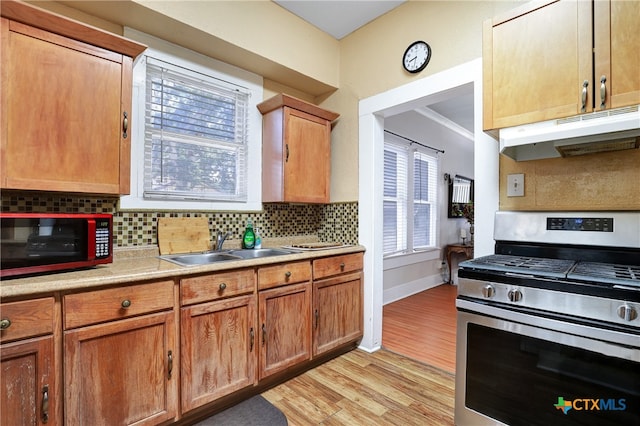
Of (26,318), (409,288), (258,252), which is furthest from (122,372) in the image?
(409,288)

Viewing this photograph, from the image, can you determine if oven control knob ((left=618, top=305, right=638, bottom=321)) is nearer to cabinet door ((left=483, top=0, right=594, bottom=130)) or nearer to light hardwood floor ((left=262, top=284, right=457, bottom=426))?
cabinet door ((left=483, top=0, right=594, bottom=130))

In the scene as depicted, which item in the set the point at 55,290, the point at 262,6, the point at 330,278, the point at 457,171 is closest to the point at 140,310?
the point at 55,290

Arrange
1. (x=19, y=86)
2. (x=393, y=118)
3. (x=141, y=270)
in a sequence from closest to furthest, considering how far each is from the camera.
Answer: (x=19, y=86), (x=141, y=270), (x=393, y=118)

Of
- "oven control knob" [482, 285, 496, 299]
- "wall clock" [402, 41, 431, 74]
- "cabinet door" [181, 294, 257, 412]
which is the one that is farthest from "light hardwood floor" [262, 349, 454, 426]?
"wall clock" [402, 41, 431, 74]

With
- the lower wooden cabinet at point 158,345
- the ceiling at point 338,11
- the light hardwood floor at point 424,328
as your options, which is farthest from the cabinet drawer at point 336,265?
the ceiling at point 338,11

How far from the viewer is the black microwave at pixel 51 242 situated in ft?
4.12

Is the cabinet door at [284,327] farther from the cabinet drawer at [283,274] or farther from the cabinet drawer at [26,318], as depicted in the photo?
the cabinet drawer at [26,318]

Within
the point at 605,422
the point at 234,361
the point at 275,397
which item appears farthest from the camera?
the point at 275,397

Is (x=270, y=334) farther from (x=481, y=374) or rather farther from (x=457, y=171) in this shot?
(x=457, y=171)

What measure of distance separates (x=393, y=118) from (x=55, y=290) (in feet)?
12.6

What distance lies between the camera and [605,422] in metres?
1.16

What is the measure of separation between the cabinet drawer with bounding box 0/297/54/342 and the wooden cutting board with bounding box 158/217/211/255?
0.87 metres

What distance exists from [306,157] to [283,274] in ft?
3.62

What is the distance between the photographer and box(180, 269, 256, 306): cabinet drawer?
64.3 inches
